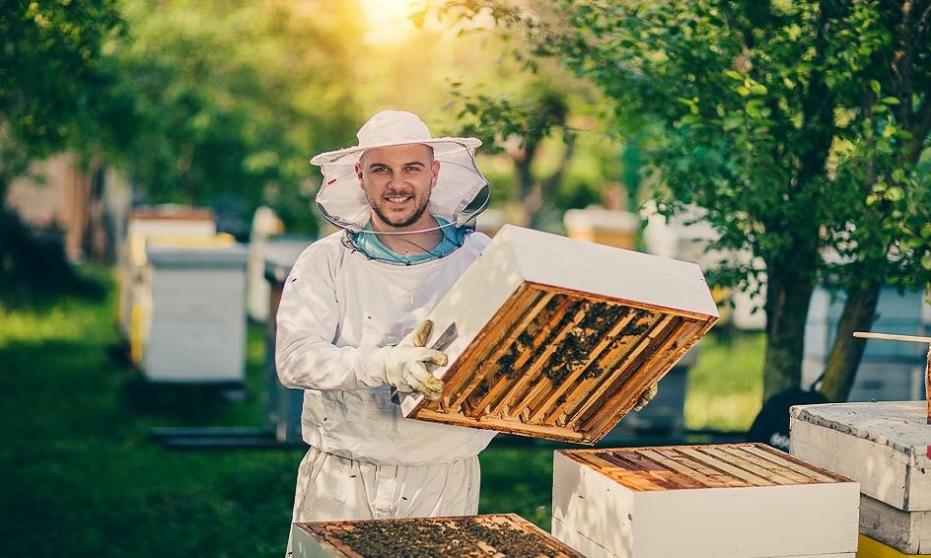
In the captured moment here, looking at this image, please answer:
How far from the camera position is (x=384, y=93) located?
15602 mm

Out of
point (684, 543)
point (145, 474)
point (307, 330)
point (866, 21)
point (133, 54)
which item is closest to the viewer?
point (684, 543)

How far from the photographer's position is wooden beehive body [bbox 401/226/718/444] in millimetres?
2805

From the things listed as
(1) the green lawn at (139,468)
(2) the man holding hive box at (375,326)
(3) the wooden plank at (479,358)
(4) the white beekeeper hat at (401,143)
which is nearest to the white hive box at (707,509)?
(3) the wooden plank at (479,358)

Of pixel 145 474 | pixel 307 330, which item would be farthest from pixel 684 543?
pixel 145 474

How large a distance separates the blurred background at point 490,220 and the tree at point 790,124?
1 cm

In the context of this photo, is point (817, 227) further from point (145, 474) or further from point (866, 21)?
point (145, 474)

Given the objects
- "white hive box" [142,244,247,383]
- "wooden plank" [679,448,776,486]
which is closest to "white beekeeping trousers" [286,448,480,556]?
"wooden plank" [679,448,776,486]

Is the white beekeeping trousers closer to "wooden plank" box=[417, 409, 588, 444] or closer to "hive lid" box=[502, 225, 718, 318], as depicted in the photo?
"wooden plank" box=[417, 409, 588, 444]

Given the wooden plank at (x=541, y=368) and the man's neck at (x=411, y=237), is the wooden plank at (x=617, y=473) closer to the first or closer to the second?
the wooden plank at (x=541, y=368)

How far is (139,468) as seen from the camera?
7.33m

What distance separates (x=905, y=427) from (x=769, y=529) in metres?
0.46

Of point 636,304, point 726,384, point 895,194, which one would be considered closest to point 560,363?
point 636,304

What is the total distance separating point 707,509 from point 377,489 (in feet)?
3.06

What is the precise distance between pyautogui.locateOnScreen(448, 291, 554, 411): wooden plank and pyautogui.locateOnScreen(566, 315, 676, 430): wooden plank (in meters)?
0.28
